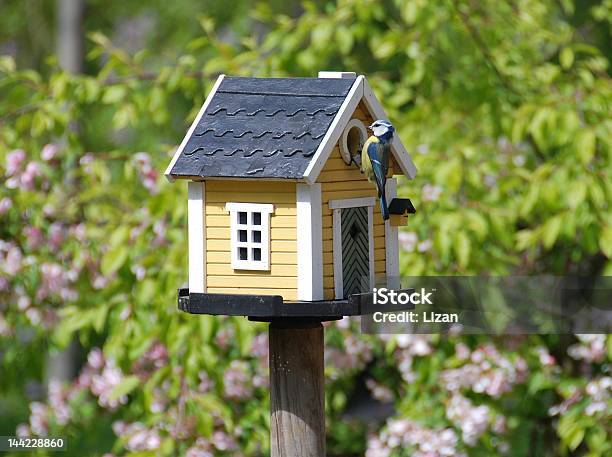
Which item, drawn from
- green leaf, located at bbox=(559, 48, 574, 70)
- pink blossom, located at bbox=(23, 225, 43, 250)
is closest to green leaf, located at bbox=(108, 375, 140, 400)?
pink blossom, located at bbox=(23, 225, 43, 250)

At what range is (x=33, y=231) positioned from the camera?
4.10m

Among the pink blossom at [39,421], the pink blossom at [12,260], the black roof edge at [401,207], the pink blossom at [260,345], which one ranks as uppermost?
the pink blossom at [12,260]

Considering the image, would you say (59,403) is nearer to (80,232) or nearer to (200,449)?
(80,232)

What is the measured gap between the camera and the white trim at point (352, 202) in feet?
7.64

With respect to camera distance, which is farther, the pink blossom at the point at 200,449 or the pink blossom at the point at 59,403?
the pink blossom at the point at 59,403

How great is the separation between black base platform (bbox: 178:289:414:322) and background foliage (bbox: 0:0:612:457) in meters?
1.36

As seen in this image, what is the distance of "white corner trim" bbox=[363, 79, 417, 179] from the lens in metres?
2.43

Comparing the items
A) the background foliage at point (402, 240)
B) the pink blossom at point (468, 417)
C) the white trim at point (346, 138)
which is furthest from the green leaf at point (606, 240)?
the white trim at point (346, 138)

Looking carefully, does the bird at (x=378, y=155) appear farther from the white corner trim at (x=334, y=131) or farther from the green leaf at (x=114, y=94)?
the green leaf at (x=114, y=94)

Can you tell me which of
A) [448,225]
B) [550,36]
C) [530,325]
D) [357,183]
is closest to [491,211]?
[448,225]

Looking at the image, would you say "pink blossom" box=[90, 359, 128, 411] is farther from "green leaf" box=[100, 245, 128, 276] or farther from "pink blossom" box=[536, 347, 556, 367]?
"pink blossom" box=[536, 347, 556, 367]

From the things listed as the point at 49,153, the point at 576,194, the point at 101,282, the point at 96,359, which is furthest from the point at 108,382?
the point at 576,194

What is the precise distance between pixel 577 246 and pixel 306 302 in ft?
7.56
